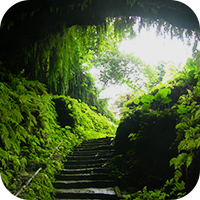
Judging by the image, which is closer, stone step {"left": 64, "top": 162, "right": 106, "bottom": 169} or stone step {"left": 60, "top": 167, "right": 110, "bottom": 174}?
stone step {"left": 60, "top": 167, "right": 110, "bottom": 174}

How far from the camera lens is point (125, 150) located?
546 centimetres

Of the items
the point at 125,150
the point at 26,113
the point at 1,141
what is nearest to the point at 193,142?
the point at 125,150

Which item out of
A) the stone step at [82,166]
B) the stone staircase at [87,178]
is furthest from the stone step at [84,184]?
the stone step at [82,166]

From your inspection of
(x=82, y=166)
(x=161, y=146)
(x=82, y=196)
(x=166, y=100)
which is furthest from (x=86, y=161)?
(x=166, y=100)

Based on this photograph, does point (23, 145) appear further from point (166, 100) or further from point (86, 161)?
point (166, 100)

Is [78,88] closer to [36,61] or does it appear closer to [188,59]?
[36,61]

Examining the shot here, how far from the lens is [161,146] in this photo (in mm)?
4285

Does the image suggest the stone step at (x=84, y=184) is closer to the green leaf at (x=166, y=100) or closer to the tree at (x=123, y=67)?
the green leaf at (x=166, y=100)

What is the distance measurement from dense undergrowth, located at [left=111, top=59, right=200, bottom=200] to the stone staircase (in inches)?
16.1

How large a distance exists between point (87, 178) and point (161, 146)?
2.28 meters

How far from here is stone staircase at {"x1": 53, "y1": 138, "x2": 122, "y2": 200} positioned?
407 cm

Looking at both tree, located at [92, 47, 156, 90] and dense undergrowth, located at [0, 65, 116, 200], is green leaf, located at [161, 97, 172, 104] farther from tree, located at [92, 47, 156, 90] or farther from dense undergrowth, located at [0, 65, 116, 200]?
tree, located at [92, 47, 156, 90]

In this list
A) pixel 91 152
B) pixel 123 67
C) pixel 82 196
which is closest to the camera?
pixel 82 196

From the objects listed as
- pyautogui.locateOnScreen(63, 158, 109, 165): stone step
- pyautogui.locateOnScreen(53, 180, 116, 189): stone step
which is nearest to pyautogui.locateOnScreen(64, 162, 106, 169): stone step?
pyautogui.locateOnScreen(63, 158, 109, 165): stone step
